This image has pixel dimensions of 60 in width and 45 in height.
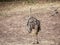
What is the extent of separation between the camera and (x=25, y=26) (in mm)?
8398

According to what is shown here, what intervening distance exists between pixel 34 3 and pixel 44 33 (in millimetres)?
4195

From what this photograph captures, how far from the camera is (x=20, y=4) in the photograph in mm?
11938

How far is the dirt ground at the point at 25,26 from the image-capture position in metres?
7.13

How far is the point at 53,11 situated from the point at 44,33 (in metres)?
2.79

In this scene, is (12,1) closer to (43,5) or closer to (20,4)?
Result: (20,4)

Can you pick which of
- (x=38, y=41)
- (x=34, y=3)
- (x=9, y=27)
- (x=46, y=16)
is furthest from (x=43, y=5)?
(x=38, y=41)

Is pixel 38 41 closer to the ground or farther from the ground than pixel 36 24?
closer to the ground

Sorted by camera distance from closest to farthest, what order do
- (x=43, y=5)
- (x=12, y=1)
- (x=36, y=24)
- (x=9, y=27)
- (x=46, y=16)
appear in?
(x=36, y=24)
(x=9, y=27)
(x=46, y=16)
(x=43, y=5)
(x=12, y=1)

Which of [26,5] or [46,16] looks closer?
[46,16]

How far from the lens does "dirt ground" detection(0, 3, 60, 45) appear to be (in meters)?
7.13

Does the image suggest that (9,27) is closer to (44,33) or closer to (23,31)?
(23,31)

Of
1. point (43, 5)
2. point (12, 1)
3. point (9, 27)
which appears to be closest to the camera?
point (9, 27)

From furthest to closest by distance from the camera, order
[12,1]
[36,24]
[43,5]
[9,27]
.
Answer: [12,1] < [43,5] < [9,27] < [36,24]

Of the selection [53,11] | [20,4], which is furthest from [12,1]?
[53,11]
